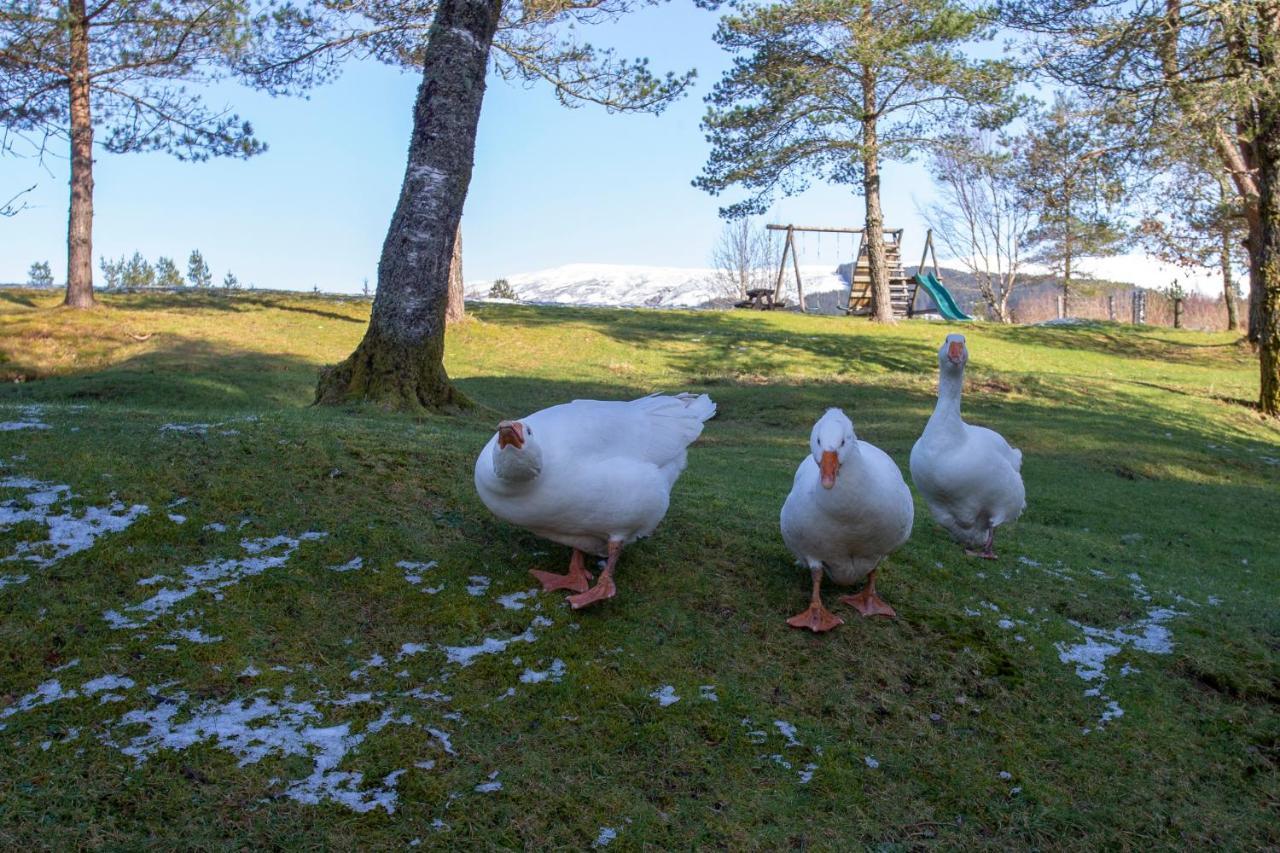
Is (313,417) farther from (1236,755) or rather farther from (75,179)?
(75,179)

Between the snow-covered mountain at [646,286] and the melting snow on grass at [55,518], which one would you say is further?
the snow-covered mountain at [646,286]

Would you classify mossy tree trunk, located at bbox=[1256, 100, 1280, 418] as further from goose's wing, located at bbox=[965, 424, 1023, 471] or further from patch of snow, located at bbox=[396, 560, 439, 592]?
patch of snow, located at bbox=[396, 560, 439, 592]

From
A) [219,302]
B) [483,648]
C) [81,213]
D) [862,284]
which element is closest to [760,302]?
[862,284]

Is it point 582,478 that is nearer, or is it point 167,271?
point 582,478

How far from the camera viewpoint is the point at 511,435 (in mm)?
4359

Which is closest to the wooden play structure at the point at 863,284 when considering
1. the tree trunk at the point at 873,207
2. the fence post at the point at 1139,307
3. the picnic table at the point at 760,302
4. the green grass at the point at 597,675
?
the picnic table at the point at 760,302

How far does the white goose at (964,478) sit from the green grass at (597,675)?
0.78ft

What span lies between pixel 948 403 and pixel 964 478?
637 millimetres

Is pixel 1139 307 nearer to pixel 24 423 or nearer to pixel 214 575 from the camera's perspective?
pixel 24 423

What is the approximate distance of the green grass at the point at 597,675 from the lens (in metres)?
3.59

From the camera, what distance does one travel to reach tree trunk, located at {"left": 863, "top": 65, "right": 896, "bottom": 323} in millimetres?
28953

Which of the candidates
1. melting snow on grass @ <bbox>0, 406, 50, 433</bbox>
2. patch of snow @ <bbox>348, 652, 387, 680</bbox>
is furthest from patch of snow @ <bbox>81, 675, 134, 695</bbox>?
melting snow on grass @ <bbox>0, 406, 50, 433</bbox>

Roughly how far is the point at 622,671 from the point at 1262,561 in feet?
21.6

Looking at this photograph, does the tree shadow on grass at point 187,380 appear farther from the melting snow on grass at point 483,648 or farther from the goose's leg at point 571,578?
the melting snow on grass at point 483,648
